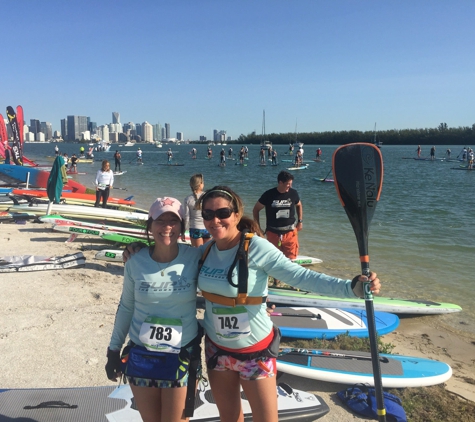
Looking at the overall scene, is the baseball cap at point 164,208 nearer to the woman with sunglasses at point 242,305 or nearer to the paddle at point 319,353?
the woman with sunglasses at point 242,305

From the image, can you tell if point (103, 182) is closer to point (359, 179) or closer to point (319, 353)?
point (319, 353)

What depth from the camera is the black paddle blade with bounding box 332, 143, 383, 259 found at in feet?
8.88

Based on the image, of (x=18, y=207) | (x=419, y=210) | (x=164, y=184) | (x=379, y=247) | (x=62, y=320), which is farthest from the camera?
(x=164, y=184)

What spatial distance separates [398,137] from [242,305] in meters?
133

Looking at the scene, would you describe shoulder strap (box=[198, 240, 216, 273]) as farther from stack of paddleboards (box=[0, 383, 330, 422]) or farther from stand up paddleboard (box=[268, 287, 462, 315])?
stand up paddleboard (box=[268, 287, 462, 315])

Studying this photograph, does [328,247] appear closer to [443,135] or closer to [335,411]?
[335,411]

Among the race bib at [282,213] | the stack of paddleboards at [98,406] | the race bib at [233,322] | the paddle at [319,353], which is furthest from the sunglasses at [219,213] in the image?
the race bib at [282,213]

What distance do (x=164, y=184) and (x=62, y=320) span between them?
23240 mm

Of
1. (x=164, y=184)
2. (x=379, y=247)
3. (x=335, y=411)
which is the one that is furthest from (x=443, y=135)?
(x=335, y=411)

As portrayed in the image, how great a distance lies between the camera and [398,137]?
123m

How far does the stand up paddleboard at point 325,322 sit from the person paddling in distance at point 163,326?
313cm

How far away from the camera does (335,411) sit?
3742mm

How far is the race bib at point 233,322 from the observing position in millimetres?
2242

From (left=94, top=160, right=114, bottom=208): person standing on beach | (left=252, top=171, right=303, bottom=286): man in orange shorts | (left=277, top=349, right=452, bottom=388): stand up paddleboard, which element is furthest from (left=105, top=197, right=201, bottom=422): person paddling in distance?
(left=94, top=160, right=114, bottom=208): person standing on beach
